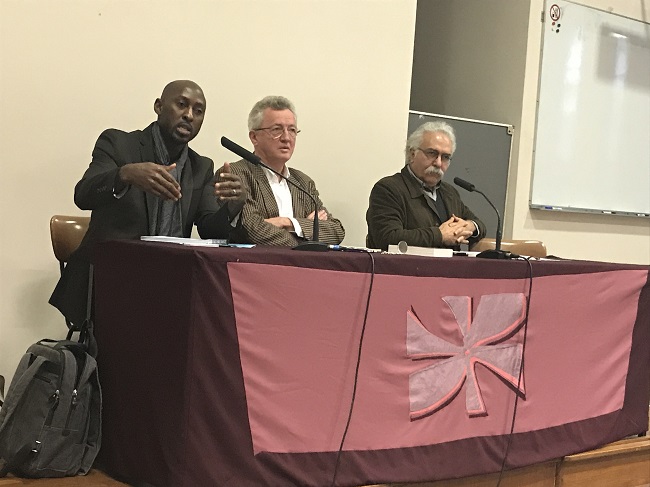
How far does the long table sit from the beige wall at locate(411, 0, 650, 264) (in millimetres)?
2259

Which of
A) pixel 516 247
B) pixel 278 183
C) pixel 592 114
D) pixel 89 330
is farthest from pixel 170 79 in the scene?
pixel 592 114

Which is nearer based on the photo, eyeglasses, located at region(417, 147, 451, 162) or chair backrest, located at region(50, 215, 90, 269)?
chair backrest, located at region(50, 215, 90, 269)

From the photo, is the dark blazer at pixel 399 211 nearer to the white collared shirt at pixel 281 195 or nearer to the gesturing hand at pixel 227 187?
the white collared shirt at pixel 281 195

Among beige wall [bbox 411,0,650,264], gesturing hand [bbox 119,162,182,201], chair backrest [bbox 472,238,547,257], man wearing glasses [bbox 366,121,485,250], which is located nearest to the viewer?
gesturing hand [bbox 119,162,182,201]

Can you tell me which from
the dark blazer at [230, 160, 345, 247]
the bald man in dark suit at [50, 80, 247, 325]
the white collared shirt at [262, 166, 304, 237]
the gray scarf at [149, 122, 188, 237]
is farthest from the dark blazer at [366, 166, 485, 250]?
the gray scarf at [149, 122, 188, 237]

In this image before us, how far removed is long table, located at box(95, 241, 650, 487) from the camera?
1.91 metres

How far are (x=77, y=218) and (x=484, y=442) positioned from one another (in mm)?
1520

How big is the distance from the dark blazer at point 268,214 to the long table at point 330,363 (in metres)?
0.61

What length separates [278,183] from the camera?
308cm

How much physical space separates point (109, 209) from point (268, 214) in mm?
690

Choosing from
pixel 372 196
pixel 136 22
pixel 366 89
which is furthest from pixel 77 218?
pixel 366 89

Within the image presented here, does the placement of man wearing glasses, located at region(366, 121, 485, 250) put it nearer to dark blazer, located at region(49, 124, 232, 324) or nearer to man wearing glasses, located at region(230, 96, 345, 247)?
man wearing glasses, located at region(230, 96, 345, 247)

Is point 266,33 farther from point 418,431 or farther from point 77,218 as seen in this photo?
point 418,431

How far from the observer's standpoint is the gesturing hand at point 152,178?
2158 millimetres
